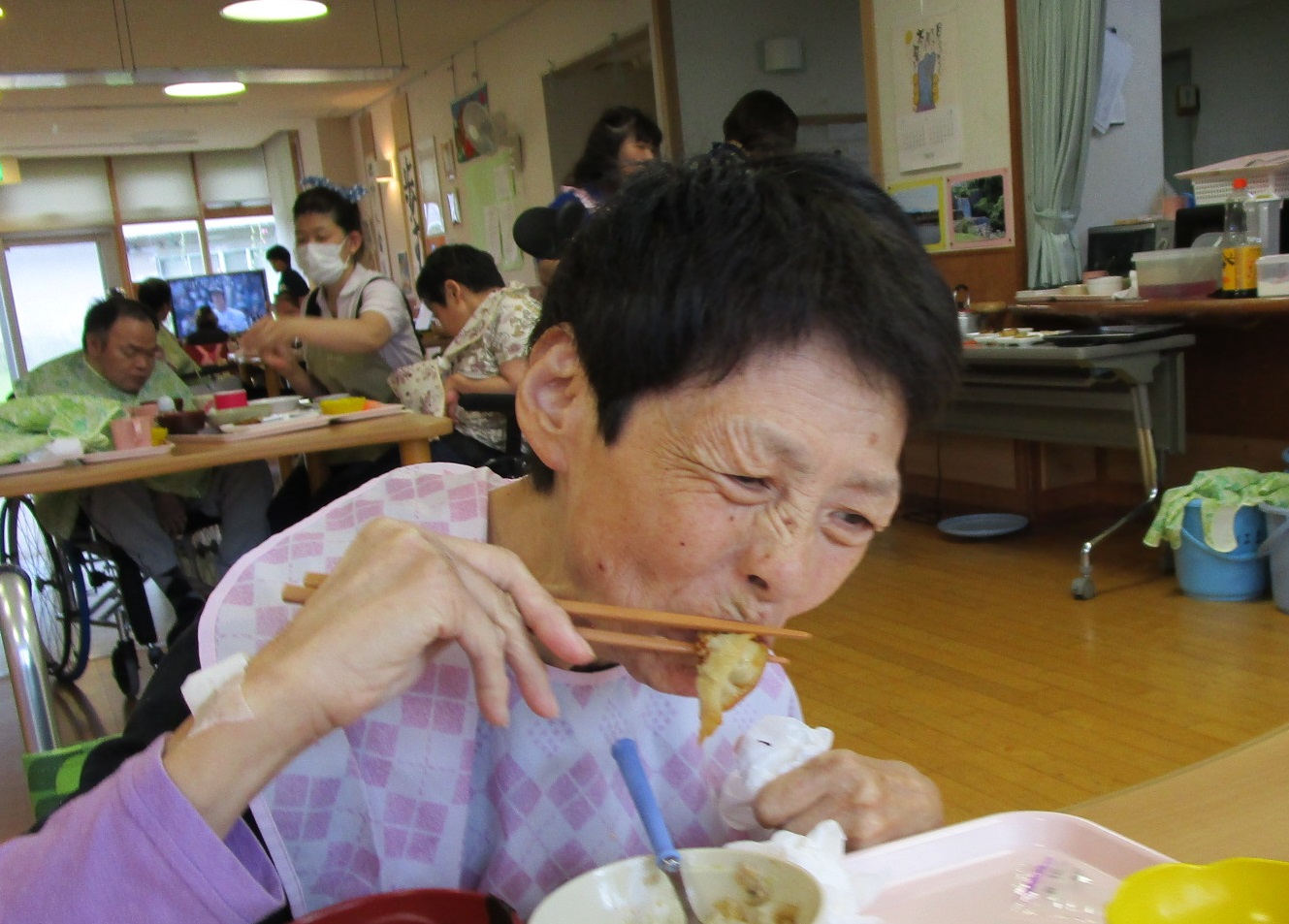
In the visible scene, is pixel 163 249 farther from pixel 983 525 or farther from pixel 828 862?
pixel 828 862

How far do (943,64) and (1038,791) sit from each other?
3.70 m

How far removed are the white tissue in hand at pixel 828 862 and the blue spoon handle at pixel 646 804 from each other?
5 centimetres

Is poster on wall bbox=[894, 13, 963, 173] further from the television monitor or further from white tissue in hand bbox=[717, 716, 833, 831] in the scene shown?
the television monitor

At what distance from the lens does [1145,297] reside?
4188 millimetres

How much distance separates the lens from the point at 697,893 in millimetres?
710

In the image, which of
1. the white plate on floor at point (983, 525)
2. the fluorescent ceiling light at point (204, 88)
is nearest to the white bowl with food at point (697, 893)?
the white plate on floor at point (983, 525)

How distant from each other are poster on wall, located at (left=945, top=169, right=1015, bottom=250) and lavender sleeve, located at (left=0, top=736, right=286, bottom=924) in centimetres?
482

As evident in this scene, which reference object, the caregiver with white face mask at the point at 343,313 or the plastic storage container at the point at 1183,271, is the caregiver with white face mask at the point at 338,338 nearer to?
the caregiver with white face mask at the point at 343,313

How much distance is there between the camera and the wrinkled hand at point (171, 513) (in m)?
4.11

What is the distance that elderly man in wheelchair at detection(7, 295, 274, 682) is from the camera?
3912mm

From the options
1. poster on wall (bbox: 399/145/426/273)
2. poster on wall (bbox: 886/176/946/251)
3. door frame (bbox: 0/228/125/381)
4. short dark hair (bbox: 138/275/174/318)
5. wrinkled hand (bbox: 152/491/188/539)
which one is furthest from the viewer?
door frame (bbox: 0/228/125/381)

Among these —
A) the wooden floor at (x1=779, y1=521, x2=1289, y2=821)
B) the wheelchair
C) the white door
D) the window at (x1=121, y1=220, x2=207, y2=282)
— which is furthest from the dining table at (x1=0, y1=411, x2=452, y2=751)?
the window at (x1=121, y1=220, x2=207, y2=282)

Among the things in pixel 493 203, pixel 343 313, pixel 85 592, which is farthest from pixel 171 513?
pixel 493 203

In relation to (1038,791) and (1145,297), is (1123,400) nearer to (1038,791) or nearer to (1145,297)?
(1145,297)
